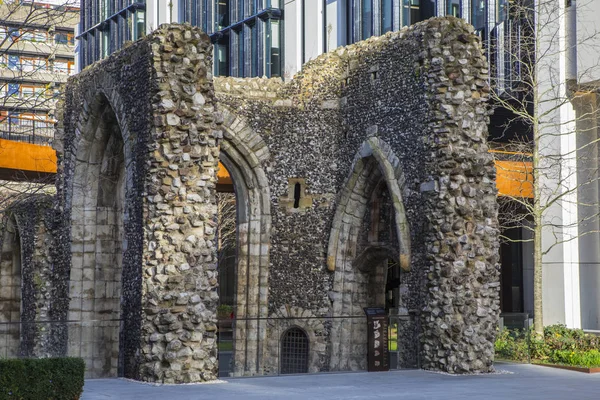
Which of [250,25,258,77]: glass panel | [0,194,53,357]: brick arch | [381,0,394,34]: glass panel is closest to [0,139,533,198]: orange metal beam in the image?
[0,194,53,357]: brick arch

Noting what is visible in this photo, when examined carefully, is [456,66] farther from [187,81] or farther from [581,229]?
[581,229]

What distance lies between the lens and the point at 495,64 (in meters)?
27.8

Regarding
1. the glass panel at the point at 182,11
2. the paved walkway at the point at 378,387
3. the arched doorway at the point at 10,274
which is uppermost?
the glass panel at the point at 182,11

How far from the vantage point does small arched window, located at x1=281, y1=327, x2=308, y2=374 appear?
21828 millimetres

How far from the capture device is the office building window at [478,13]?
2841 cm

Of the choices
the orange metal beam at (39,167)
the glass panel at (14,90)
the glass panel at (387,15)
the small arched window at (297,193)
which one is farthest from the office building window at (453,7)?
the glass panel at (14,90)

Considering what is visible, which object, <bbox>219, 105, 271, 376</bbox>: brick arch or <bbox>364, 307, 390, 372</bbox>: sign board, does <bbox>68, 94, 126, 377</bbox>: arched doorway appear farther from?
<bbox>364, 307, 390, 372</bbox>: sign board

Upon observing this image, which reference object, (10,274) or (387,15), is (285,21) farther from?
(10,274)

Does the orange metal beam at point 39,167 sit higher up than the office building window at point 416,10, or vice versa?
the office building window at point 416,10

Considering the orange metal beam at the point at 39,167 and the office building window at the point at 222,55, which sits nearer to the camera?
the orange metal beam at the point at 39,167

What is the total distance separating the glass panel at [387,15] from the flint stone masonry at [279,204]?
7435 millimetres

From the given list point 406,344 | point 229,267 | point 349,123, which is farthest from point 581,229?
point 229,267

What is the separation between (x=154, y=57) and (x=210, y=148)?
169 centimetres

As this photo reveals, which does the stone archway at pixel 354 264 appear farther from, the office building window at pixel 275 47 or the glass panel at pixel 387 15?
the office building window at pixel 275 47
